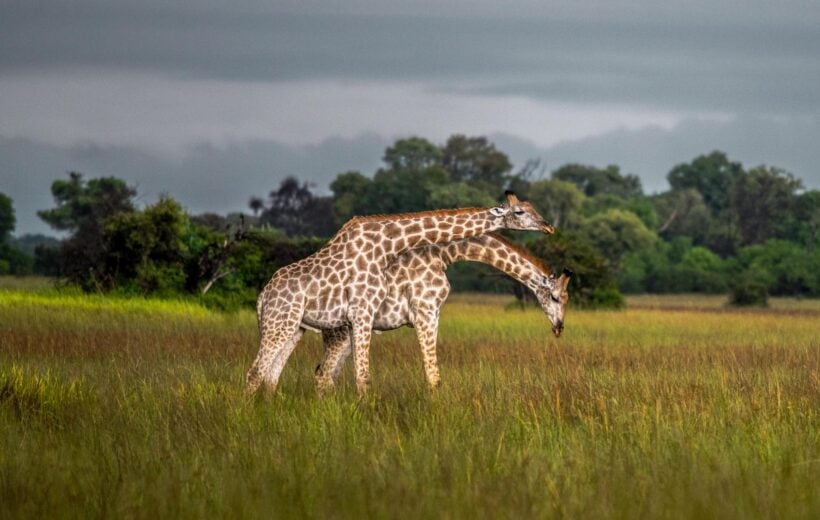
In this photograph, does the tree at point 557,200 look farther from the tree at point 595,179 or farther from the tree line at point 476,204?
the tree at point 595,179

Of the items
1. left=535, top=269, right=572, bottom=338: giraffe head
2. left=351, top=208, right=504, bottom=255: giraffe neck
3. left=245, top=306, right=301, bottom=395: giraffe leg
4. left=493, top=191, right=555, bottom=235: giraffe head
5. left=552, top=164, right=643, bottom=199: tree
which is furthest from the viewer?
left=552, top=164, right=643, bottom=199: tree

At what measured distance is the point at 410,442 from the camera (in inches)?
383

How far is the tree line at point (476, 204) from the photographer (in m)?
32.1

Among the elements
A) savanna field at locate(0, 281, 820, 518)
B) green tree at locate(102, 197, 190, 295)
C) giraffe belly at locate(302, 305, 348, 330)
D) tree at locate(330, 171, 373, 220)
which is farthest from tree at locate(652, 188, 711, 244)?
giraffe belly at locate(302, 305, 348, 330)

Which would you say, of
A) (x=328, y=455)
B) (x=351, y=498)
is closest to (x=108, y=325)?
(x=328, y=455)

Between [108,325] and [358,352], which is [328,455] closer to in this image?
[358,352]

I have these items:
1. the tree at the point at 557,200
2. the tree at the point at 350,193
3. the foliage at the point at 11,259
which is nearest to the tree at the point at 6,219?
the foliage at the point at 11,259

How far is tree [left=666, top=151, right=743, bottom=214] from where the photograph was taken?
135 metres

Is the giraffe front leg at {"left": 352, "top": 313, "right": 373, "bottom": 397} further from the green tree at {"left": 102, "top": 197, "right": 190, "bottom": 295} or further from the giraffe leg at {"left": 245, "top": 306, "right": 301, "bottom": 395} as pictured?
the green tree at {"left": 102, "top": 197, "right": 190, "bottom": 295}

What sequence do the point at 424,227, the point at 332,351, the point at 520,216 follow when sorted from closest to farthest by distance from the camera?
1. the point at 520,216
2. the point at 424,227
3. the point at 332,351

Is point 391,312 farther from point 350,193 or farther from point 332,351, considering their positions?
point 350,193

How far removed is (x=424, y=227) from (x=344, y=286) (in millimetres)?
1082

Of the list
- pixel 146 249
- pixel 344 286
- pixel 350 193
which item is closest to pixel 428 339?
pixel 344 286

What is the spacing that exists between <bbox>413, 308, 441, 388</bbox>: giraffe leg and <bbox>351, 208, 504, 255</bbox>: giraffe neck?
0.68 metres
